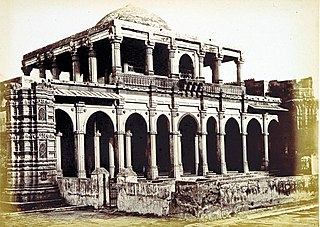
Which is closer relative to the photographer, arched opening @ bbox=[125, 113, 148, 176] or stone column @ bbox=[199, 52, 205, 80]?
arched opening @ bbox=[125, 113, 148, 176]

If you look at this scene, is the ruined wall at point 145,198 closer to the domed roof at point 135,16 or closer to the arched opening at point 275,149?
the domed roof at point 135,16

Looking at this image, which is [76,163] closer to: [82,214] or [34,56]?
[82,214]

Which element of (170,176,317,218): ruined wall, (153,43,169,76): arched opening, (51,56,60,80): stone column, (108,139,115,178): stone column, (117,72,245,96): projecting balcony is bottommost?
(170,176,317,218): ruined wall

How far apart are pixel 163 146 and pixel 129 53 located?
5.66 feet

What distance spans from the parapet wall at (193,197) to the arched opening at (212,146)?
1.40 meters

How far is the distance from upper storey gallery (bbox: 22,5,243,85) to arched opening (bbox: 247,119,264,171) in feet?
3.10

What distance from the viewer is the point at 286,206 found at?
6879 millimetres

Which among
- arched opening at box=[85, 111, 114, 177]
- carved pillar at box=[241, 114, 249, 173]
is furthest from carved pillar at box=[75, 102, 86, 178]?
carved pillar at box=[241, 114, 249, 173]

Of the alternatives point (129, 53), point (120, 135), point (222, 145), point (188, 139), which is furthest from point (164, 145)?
point (129, 53)

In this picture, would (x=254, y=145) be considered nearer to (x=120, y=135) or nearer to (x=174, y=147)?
(x=174, y=147)

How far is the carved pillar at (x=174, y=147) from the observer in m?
7.40

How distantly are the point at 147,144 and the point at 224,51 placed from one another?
169 cm

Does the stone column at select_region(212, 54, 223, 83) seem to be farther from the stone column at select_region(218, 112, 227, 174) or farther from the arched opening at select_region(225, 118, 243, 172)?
the arched opening at select_region(225, 118, 243, 172)

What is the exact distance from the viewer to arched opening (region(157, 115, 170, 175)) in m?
7.50
